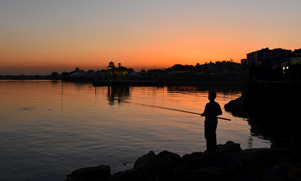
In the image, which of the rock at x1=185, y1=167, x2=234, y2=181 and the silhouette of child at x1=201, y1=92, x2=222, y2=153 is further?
the silhouette of child at x1=201, y1=92, x2=222, y2=153

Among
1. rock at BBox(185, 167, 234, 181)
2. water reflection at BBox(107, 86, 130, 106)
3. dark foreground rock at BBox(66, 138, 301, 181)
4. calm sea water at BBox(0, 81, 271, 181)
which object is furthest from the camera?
water reflection at BBox(107, 86, 130, 106)

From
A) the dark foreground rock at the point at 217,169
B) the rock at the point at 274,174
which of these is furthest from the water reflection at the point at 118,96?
the rock at the point at 274,174

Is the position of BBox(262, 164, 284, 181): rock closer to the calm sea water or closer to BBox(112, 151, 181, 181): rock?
BBox(112, 151, 181, 181): rock

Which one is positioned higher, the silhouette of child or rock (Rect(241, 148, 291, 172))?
the silhouette of child

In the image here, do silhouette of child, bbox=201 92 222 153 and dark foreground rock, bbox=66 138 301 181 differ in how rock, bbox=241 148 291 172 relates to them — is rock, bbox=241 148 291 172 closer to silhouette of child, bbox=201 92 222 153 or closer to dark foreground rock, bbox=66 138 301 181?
dark foreground rock, bbox=66 138 301 181

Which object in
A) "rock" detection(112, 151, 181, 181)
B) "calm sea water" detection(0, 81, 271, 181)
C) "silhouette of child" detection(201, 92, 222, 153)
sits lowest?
"calm sea water" detection(0, 81, 271, 181)

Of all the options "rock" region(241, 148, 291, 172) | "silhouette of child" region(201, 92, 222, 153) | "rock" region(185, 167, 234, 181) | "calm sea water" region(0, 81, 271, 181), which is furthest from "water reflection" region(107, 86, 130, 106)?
"rock" region(185, 167, 234, 181)

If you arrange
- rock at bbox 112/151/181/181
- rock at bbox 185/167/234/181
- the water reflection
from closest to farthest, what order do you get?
rock at bbox 185/167/234/181, rock at bbox 112/151/181/181, the water reflection

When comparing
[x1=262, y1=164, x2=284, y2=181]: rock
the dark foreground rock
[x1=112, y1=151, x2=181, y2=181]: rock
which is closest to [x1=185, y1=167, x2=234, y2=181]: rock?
the dark foreground rock

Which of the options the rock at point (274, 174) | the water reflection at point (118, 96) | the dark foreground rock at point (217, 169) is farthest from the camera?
the water reflection at point (118, 96)

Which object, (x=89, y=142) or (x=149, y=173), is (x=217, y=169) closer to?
(x=149, y=173)

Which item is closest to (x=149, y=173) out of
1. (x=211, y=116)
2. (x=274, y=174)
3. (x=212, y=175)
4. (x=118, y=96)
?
(x=212, y=175)

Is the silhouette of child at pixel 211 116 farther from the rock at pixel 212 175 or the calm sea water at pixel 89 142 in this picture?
the calm sea water at pixel 89 142

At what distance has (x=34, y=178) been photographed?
1020 centimetres
